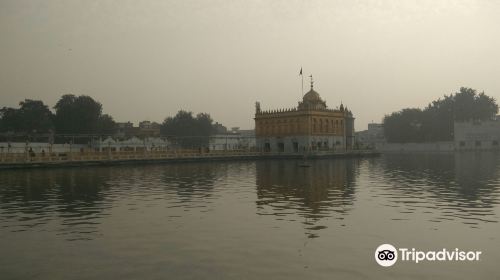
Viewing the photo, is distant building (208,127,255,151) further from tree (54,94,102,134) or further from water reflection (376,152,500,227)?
water reflection (376,152,500,227)

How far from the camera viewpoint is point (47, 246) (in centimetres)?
1290

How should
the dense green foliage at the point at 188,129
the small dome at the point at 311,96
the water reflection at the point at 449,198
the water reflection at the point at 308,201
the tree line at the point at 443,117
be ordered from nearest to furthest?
the water reflection at the point at 308,201 < the water reflection at the point at 449,198 < the small dome at the point at 311,96 < the dense green foliage at the point at 188,129 < the tree line at the point at 443,117

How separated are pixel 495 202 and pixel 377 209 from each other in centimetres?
558

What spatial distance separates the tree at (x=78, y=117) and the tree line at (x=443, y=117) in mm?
78778

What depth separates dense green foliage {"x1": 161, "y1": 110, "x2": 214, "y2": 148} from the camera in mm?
117000

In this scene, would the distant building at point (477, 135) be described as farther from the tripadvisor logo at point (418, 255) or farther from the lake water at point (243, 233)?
the tripadvisor logo at point (418, 255)

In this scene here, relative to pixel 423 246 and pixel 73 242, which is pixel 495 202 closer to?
pixel 423 246

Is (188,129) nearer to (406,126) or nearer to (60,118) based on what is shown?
(60,118)

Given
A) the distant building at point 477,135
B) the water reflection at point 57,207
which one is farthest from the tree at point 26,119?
the distant building at point 477,135

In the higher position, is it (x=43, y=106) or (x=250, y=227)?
(x=43, y=106)

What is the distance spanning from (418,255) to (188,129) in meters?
107

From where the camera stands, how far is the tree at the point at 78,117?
95.9 meters

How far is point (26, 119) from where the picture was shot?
319ft

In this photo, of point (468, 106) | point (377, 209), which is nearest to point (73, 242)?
point (377, 209)
